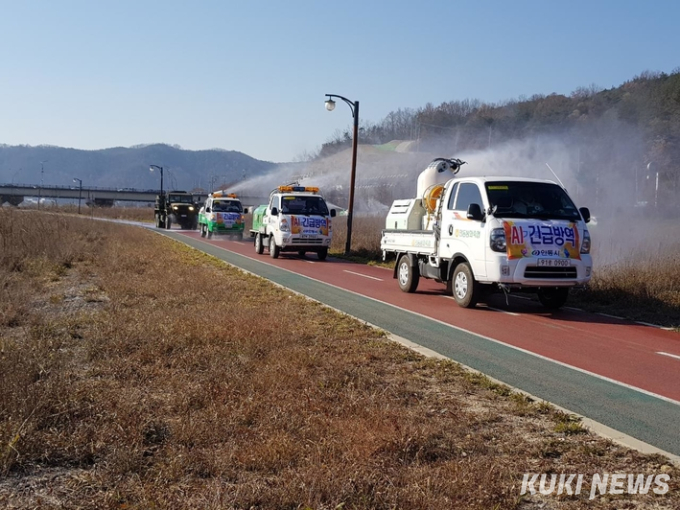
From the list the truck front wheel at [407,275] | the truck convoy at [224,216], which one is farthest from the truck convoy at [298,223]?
the truck convoy at [224,216]

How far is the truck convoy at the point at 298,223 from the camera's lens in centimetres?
2631

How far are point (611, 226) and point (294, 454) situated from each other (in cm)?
3222

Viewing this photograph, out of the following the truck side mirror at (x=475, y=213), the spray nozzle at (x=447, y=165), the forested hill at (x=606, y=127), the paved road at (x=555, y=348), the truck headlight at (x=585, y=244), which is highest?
the forested hill at (x=606, y=127)

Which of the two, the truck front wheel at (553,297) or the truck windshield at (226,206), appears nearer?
the truck front wheel at (553,297)

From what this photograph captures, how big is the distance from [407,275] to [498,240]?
3870 millimetres

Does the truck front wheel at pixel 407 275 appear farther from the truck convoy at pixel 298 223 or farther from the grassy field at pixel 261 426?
the truck convoy at pixel 298 223

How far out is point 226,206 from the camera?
41.9 meters

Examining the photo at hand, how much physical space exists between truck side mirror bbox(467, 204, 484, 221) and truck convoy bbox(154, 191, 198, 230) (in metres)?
44.3

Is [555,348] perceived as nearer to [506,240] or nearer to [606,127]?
[506,240]

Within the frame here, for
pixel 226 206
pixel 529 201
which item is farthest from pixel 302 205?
pixel 226 206

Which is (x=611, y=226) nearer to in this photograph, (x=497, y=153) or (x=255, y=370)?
(x=497, y=153)

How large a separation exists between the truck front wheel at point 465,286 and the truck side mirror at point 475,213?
986 millimetres

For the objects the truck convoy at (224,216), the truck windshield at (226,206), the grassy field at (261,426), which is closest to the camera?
the grassy field at (261,426)

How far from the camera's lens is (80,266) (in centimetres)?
1991
